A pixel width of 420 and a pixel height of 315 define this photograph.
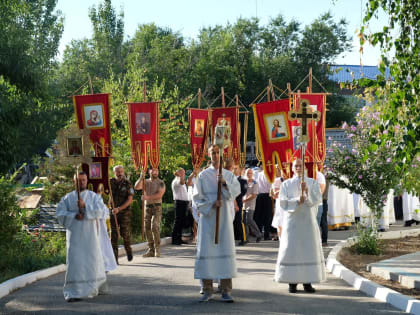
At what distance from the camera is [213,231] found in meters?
10.4

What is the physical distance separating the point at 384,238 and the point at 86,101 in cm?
816

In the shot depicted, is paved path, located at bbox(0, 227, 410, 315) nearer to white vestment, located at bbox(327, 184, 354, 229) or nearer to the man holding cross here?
the man holding cross

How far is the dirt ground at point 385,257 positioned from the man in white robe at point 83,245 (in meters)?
4.22

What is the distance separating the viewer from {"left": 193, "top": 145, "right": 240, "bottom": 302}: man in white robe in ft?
33.1

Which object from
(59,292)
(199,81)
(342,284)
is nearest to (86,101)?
(59,292)

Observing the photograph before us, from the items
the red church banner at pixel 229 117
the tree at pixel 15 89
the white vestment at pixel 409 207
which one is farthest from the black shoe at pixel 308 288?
the white vestment at pixel 409 207

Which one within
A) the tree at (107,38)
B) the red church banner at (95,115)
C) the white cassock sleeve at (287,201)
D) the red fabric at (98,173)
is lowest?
the white cassock sleeve at (287,201)

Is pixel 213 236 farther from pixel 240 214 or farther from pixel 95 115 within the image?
pixel 240 214

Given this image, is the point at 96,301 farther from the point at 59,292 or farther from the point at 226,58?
the point at 226,58

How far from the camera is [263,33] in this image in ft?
184

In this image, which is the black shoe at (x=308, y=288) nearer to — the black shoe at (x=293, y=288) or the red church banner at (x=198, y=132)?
the black shoe at (x=293, y=288)

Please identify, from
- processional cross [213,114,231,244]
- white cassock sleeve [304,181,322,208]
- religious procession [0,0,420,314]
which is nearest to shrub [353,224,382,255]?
religious procession [0,0,420,314]

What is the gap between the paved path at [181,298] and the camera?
9.29 metres

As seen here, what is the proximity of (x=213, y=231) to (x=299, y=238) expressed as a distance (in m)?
1.33
